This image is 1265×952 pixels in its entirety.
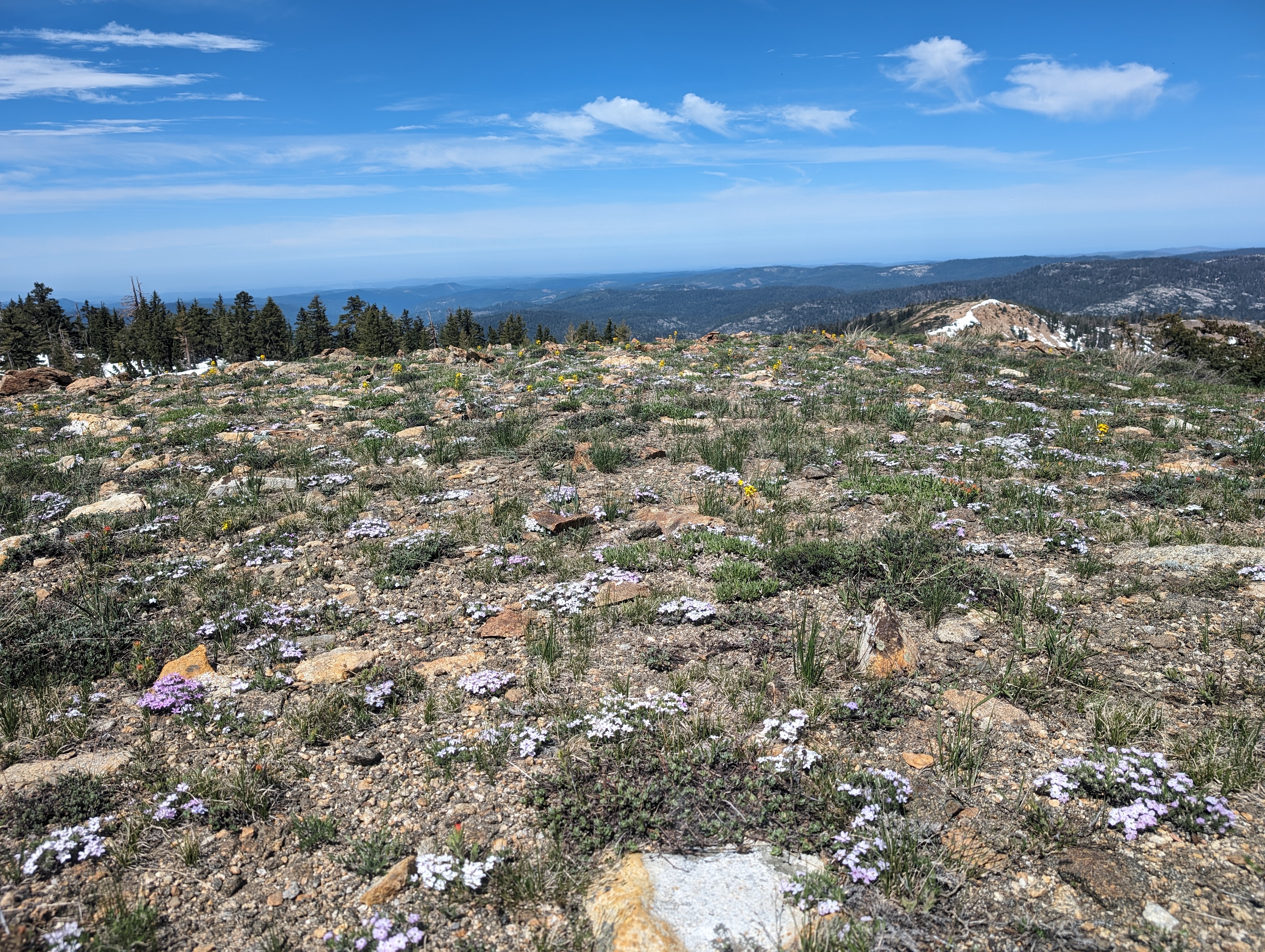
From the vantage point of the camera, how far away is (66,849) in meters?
3.77

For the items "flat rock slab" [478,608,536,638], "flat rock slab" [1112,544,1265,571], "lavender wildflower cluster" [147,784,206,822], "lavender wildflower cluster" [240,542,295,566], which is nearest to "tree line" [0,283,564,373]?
"lavender wildflower cluster" [240,542,295,566]

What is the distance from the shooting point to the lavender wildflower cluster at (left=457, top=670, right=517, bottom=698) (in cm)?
541

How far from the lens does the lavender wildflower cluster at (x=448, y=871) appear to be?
142 inches

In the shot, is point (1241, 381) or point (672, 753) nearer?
point (672, 753)

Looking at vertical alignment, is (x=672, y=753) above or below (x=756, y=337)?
below

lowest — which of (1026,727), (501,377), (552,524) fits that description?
(1026,727)

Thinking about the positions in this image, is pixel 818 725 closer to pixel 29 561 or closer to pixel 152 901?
pixel 152 901

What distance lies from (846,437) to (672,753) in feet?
28.0

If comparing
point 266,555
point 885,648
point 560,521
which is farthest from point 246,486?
point 885,648

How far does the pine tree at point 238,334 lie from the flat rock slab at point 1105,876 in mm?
80957

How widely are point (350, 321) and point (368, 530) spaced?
75.2m

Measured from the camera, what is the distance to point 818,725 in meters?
4.90

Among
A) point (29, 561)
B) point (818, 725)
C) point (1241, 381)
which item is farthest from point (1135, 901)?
point (1241, 381)

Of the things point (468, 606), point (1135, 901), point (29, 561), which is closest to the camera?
point (1135, 901)
